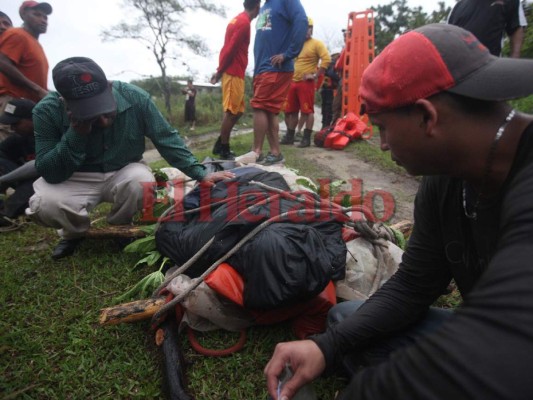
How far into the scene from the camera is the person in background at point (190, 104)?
13.0 metres

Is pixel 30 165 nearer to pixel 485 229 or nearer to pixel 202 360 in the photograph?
pixel 202 360

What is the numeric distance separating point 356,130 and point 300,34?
263 centimetres

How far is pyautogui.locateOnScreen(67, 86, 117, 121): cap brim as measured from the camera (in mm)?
1964

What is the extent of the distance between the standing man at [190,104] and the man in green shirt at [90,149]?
10755mm

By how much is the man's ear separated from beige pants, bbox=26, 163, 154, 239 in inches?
83.6

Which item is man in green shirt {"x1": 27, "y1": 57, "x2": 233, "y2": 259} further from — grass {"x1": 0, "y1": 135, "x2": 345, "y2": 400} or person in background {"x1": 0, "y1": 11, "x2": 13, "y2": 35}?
person in background {"x1": 0, "y1": 11, "x2": 13, "y2": 35}

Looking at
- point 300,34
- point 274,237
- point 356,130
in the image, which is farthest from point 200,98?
point 274,237

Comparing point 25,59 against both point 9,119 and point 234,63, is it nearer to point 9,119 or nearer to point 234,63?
point 9,119

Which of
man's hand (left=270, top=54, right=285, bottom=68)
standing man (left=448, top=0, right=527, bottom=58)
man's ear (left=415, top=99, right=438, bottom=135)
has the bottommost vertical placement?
man's ear (left=415, top=99, right=438, bottom=135)

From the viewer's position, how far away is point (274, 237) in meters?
1.48

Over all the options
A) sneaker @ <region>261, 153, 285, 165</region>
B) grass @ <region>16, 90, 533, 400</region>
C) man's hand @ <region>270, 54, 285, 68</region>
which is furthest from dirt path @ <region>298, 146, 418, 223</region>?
man's hand @ <region>270, 54, 285, 68</region>

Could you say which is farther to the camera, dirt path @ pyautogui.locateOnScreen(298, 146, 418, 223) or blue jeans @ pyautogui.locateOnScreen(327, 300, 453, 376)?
dirt path @ pyautogui.locateOnScreen(298, 146, 418, 223)

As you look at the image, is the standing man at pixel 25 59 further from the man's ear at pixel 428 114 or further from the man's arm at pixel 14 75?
the man's ear at pixel 428 114

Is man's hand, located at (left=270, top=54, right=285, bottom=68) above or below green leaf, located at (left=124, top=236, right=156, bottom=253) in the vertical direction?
above
